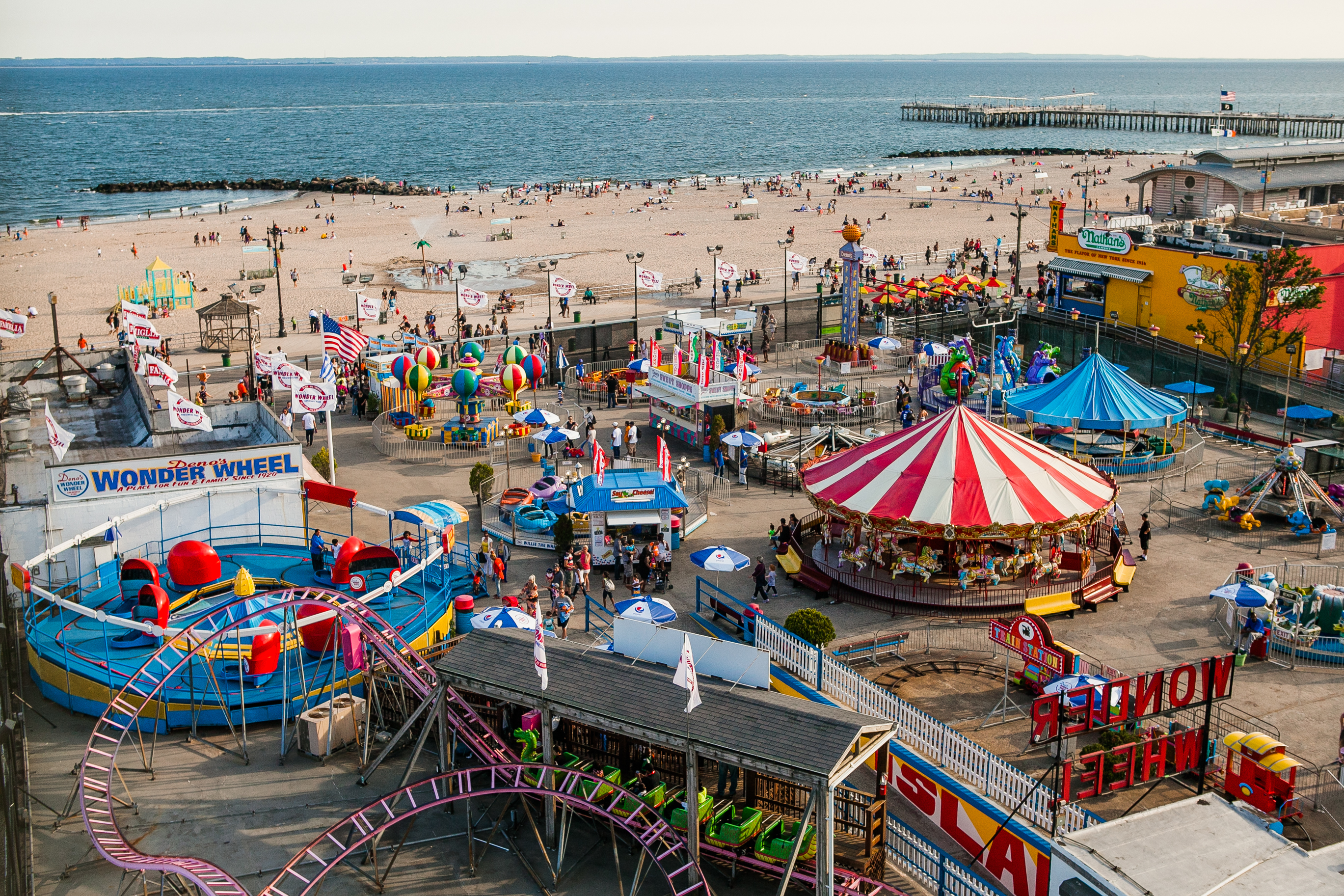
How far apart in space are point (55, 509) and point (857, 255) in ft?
98.1

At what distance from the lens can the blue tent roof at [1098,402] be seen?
34.3 metres

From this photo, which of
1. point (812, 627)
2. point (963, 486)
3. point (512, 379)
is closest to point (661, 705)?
point (812, 627)

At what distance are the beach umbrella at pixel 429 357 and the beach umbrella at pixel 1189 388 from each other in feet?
79.0

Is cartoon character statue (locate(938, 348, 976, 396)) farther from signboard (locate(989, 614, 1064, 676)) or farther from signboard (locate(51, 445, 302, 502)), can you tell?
signboard (locate(51, 445, 302, 502))

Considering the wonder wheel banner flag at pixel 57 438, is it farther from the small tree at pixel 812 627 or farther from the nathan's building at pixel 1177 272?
the nathan's building at pixel 1177 272

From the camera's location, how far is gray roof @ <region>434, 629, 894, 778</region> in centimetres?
1616

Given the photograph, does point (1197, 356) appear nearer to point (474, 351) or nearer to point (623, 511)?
point (623, 511)

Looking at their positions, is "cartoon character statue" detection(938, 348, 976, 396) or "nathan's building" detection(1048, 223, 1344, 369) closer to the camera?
"cartoon character statue" detection(938, 348, 976, 396)

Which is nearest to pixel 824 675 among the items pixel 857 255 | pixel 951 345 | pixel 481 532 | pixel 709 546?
pixel 709 546

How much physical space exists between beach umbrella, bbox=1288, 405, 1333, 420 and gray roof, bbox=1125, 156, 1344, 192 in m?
24.1

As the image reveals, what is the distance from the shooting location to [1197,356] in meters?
42.3

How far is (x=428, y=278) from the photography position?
65938 mm

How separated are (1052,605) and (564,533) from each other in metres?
A: 10.7

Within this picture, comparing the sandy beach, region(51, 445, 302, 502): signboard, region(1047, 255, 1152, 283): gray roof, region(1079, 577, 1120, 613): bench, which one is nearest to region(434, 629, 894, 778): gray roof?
region(51, 445, 302, 502): signboard
